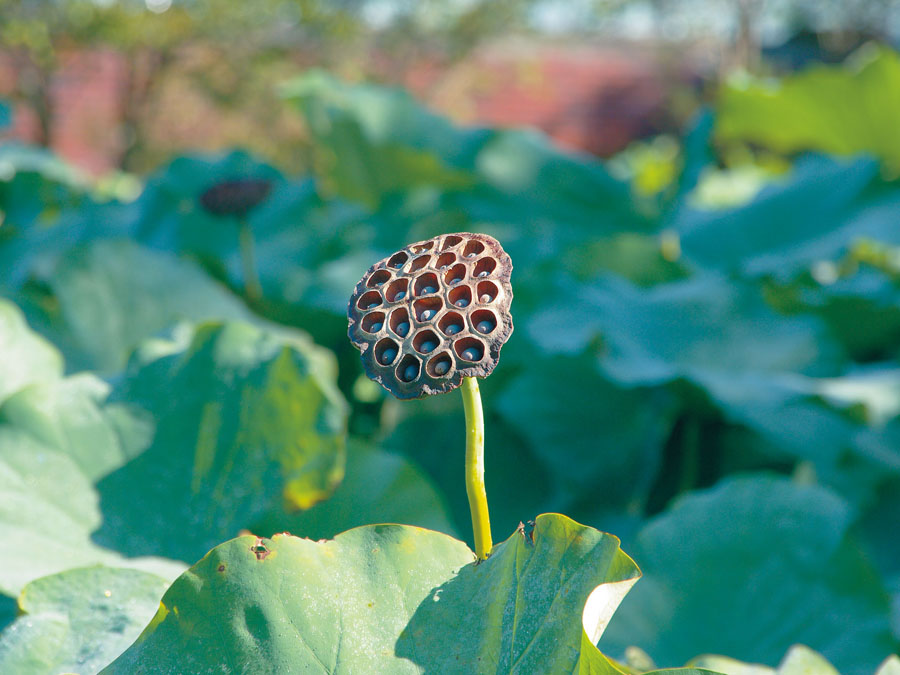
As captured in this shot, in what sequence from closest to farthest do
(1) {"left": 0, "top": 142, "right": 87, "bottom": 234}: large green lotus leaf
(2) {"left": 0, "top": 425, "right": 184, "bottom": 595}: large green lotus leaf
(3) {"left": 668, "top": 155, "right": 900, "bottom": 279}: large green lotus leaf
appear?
(2) {"left": 0, "top": 425, "right": 184, "bottom": 595}: large green lotus leaf
(3) {"left": 668, "top": 155, "right": 900, "bottom": 279}: large green lotus leaf
(1) {"left": 0, "top": 142, "right": 87, "bottom": 234}: large green lotus leaf

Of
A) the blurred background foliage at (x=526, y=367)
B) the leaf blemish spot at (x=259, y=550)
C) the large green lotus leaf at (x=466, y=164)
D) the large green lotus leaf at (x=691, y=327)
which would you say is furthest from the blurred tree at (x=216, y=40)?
the leaf blemish spot at (x=259, y=550)

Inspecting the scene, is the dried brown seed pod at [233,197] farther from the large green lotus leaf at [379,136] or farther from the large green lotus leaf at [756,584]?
the large green lotus leaf at [756,584]

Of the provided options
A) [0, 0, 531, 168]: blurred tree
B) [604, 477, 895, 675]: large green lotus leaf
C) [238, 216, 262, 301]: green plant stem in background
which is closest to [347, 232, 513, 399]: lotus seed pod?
[604, 477, 895, 675]: large green lotus leaf

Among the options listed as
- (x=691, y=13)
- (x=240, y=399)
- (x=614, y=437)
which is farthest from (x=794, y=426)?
(x=691, y=13)

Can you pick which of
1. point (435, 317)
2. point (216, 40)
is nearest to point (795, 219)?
point (435, 317)

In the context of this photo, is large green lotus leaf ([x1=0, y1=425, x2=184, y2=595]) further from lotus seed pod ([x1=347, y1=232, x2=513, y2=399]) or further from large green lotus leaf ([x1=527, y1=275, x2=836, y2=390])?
large green lotus leaf ([x1=527, y1=275, x2=836, y2=390])

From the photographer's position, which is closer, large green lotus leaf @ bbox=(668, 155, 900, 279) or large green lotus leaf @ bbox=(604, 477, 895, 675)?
large green lotus leaf @ bbox=(604, 477, 895, 675)
